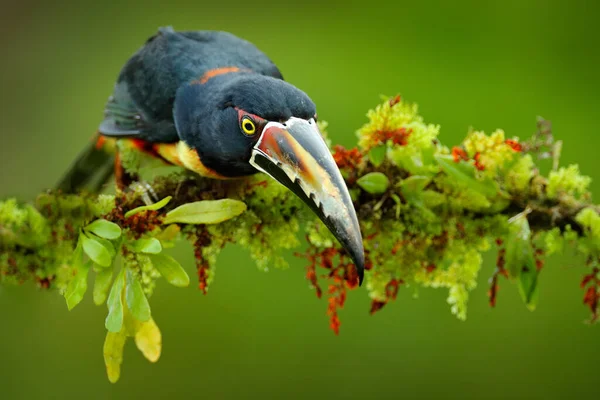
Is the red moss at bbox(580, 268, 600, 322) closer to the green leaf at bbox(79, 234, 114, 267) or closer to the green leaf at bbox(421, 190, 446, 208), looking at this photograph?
the green leaf at bbox(421, 190, 446, 208)

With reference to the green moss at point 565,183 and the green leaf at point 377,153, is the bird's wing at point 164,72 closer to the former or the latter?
the green leaf at point 377,153

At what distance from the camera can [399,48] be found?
5391 mm

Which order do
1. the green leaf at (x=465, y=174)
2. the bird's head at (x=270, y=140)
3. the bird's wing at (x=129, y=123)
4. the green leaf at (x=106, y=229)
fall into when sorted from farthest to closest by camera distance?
the bird's wing at (x=129, y=123) < the green leaf at (x=465, y=174) < the green leaf at (x=106, y=229) < the bird's head at (x=270, y=140)

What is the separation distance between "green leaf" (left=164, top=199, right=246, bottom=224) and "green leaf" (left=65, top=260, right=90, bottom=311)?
0.30 meters

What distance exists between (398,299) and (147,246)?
253 cm

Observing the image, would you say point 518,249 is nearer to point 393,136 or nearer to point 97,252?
point 393,136

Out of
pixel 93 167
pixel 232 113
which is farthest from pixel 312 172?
pixel 93 167

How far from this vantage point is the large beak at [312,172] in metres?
2.03

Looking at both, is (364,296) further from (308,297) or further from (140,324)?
(140,324)

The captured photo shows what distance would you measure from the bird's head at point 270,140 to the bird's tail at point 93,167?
866mm

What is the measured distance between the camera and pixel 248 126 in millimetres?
2342

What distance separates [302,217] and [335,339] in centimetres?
239

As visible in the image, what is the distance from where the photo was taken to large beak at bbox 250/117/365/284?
6.64 feet

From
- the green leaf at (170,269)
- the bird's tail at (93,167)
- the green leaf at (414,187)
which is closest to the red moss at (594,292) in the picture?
the green leaf at (414,187)
